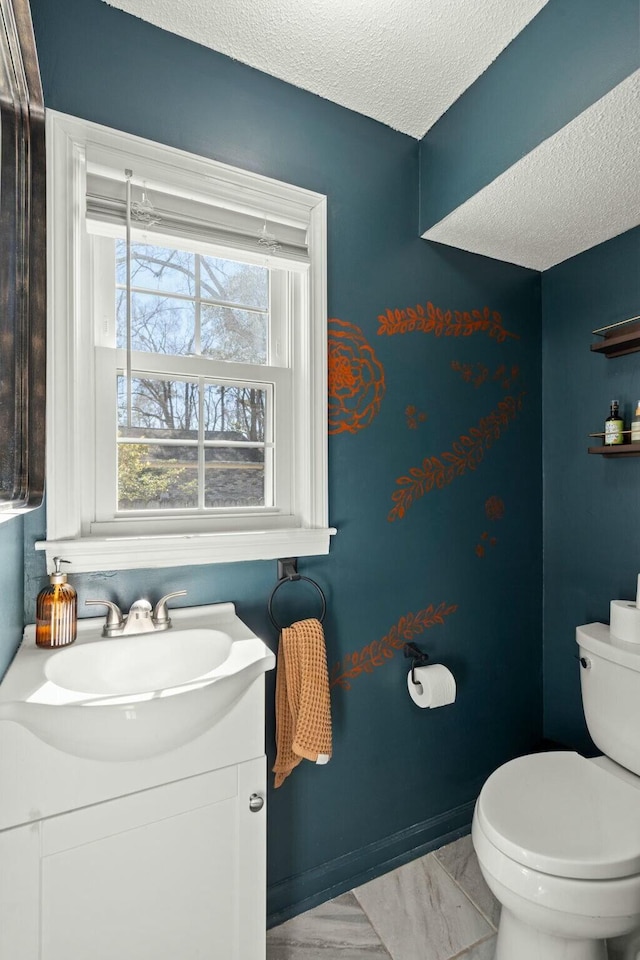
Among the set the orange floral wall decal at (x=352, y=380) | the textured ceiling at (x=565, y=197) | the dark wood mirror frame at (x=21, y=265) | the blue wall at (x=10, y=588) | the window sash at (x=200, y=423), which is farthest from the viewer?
the orange floral wall decal at (x=352, y=380)

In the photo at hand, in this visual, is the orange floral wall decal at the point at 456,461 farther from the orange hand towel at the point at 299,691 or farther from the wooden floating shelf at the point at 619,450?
the orange hand towel at the point at 299,691

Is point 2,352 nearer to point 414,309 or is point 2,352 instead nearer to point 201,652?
point 201,652

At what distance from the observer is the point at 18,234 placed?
37.6 inches

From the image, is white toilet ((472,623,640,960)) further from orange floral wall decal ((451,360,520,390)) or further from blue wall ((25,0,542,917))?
orange floral wall decal ((451,360,520,390))

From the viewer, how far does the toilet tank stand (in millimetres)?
1432

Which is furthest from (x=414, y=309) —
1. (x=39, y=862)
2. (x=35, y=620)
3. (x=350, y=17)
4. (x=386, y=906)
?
(x=386, y=906)

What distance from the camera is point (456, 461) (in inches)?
72.2

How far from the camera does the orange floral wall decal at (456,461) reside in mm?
1716

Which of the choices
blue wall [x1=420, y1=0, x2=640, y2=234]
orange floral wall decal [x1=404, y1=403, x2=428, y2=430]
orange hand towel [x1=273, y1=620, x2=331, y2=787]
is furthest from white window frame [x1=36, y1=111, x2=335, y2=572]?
blue wall [x1=420, y1=0, x2=640, y2=234]

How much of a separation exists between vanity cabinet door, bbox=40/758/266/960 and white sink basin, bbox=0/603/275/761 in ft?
0.47

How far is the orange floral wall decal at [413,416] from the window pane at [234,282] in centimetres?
60

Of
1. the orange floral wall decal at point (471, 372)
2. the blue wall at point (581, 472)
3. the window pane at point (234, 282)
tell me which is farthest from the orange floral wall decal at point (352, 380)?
the blue wall at point (581, 472)

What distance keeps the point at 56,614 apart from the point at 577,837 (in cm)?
137

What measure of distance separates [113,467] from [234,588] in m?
0.49
